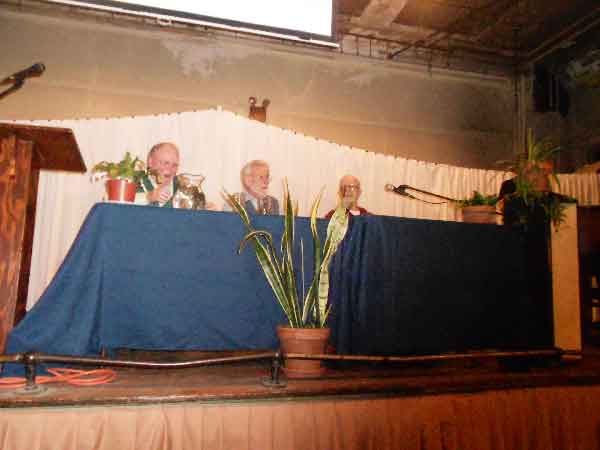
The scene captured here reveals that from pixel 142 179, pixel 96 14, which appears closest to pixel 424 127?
pixel 96 14

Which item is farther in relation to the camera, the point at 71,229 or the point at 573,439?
the point at 71,229

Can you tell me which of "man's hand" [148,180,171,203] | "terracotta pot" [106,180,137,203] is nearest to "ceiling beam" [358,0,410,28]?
"man's hand" [148,180,171,203]

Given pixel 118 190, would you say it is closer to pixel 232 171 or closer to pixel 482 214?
pixel 482 214

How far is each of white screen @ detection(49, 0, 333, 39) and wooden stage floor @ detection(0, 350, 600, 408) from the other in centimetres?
188

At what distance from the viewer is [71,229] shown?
398cm

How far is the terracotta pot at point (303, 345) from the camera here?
6.32 feet

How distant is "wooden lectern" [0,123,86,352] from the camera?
1.81 m

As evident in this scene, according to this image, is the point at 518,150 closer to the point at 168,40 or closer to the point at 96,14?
the point at 168,40

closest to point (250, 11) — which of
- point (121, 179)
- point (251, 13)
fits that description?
point (251, 13)

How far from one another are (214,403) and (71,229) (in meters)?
2.96

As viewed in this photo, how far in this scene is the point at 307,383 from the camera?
6.01ft

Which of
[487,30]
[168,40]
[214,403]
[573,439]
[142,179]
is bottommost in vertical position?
[573,439]

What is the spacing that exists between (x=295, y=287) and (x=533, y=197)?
142cm

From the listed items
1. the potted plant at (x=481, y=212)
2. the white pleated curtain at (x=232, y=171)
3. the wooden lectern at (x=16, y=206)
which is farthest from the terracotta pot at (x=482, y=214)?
the white pleated curtain at (x=232, y=171)
